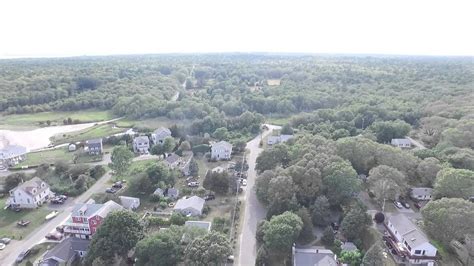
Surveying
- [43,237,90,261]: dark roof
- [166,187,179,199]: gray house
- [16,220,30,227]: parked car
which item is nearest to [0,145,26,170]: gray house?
[16,220,30,227]: parked car

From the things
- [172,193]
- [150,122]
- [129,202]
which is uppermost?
[150,122]

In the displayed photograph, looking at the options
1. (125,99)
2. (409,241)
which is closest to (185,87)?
(125,99)

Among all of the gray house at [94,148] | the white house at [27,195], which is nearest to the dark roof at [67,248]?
the white house at [27,195]

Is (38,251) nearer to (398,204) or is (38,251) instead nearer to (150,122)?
(398,204)

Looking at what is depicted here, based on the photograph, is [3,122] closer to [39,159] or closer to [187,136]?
[39,159]

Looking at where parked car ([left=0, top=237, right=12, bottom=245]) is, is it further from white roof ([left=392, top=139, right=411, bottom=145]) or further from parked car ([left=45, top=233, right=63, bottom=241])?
white roof ([left=392, top=139, right=411, bottom=145])

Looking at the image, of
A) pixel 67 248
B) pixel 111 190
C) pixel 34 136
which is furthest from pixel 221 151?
pixel 34 136
